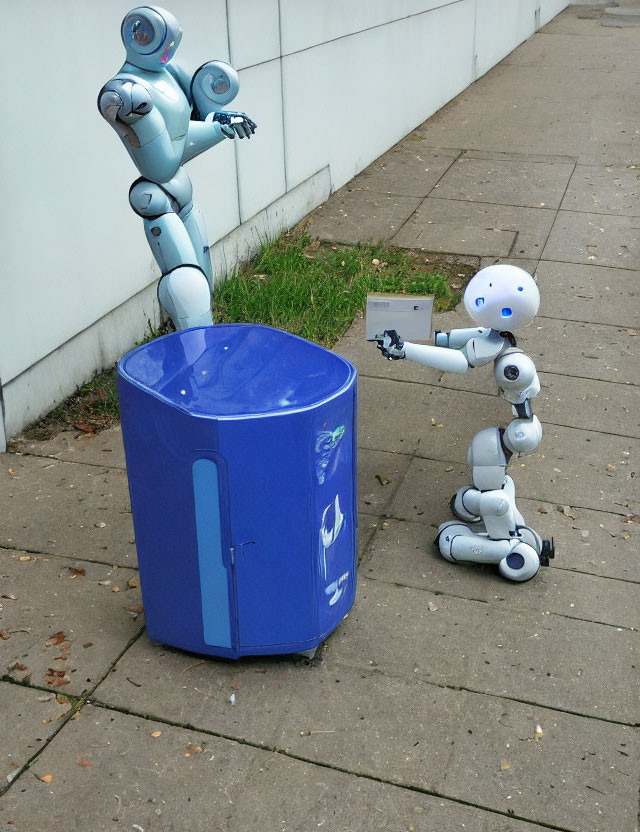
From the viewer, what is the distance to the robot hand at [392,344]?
13.9ft

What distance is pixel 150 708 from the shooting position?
3.68 metres

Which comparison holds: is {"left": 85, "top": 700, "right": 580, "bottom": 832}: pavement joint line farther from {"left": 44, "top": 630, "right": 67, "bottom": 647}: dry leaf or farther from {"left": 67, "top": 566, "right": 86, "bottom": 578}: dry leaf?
{"left": 67, "top": 566, "right": 86, "bottom": 578}: dry leaf

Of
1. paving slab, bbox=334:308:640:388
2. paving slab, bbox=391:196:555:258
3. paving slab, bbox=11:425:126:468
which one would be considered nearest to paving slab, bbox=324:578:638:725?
paving slab, bbox=11:425:126:468

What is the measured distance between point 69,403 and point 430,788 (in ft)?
11.7

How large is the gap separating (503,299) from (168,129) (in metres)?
1.73

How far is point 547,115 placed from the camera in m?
13.0

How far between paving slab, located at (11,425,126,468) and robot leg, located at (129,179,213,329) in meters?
1.10

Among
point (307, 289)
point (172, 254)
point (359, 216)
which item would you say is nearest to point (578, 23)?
point (359, 216)

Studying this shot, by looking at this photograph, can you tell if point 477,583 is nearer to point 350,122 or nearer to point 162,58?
point 162,58

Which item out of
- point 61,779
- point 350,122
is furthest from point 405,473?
point 350,122

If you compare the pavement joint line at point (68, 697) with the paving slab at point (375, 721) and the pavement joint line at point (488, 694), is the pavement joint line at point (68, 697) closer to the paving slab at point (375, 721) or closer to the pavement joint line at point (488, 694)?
the paving slab at point (375, 721)

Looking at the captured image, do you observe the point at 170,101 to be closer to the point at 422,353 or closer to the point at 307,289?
the point at 422,353

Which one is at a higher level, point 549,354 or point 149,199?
point 149,199

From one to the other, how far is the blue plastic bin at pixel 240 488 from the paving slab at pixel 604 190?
6531mm
